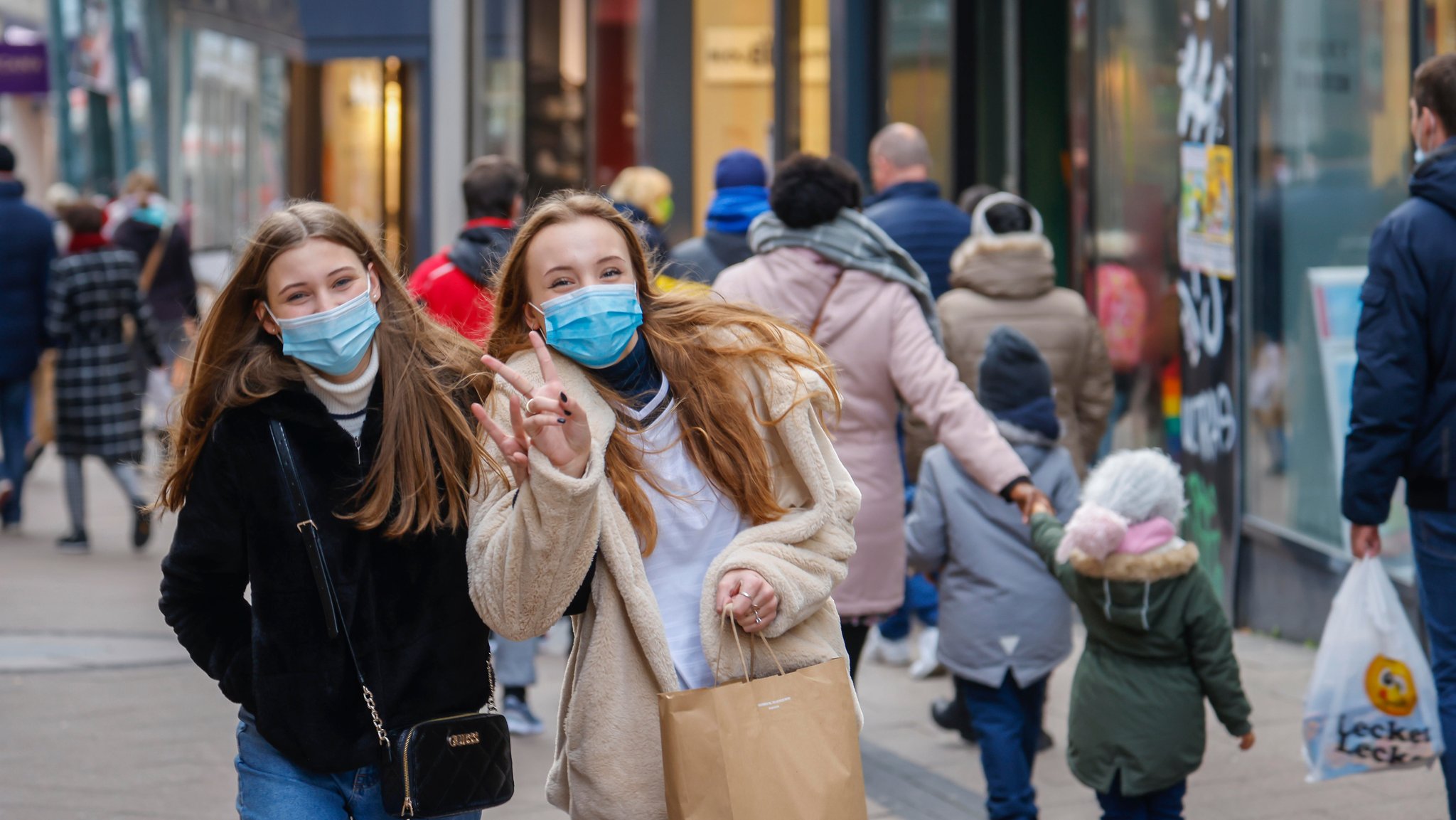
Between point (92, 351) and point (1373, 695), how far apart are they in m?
7.48

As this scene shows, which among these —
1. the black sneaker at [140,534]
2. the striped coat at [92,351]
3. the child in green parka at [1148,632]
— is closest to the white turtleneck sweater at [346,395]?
the child in green parka at [1148,632]

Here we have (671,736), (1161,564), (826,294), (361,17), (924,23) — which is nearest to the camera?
(671,736)

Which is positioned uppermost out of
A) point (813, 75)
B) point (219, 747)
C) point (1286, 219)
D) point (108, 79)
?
point (108, 79)

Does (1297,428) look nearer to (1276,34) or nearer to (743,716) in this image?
(1276,34)

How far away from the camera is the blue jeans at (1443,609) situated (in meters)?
4.26

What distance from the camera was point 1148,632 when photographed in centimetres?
427

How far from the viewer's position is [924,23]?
11.0m

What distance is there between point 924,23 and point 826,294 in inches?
235

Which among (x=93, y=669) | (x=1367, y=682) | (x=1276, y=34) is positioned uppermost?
(x=1276, y=34)

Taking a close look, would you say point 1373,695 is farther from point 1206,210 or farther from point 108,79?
point 108,79

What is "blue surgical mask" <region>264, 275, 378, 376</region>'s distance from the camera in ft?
9.92

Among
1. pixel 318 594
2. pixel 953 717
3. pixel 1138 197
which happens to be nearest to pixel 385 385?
pixel 318 594

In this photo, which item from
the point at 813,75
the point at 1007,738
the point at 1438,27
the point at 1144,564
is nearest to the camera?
the point at 1144,564

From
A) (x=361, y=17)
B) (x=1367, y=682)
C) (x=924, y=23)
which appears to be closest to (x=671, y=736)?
(x=1367, y=682)
